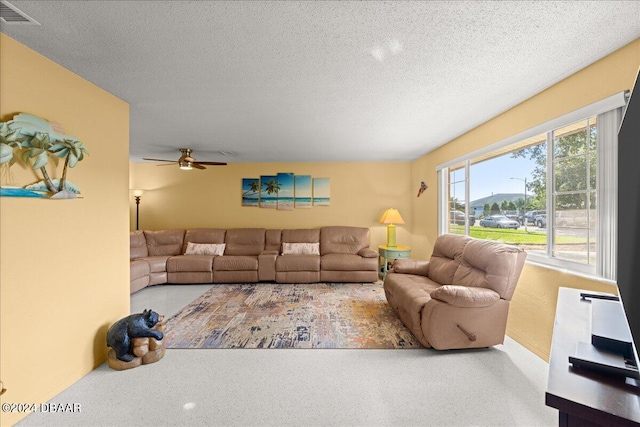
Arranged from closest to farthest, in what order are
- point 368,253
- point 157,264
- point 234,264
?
point 157,264 → point 234,264 → point 368,253

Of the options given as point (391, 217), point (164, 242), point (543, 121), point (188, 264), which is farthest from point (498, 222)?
point (164, 242)

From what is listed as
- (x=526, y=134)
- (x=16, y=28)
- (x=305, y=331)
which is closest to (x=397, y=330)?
(x=305, y=331)

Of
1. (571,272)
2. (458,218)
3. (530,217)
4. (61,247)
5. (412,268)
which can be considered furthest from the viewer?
(458,218)

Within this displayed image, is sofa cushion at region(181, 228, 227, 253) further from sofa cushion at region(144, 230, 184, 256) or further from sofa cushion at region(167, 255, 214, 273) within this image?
sofa cushion at region(167, 255, 214, 273)

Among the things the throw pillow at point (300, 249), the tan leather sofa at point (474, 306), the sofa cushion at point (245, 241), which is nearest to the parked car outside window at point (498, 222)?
the tan leather sofa at point (474, 306)

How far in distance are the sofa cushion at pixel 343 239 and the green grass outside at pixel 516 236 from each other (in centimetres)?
202

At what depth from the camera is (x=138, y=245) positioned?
501 centimetres

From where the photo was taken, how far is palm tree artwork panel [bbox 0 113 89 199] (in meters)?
1.53

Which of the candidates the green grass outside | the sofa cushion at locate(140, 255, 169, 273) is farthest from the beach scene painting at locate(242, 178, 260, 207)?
the green grass outside

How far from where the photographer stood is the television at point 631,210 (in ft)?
3.07

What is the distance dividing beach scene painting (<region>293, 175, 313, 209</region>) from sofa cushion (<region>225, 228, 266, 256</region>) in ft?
3.31

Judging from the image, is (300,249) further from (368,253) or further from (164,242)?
(164,242)

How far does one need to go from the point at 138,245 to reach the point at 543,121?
6.24m

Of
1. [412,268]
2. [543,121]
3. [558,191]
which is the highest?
[543,121]
